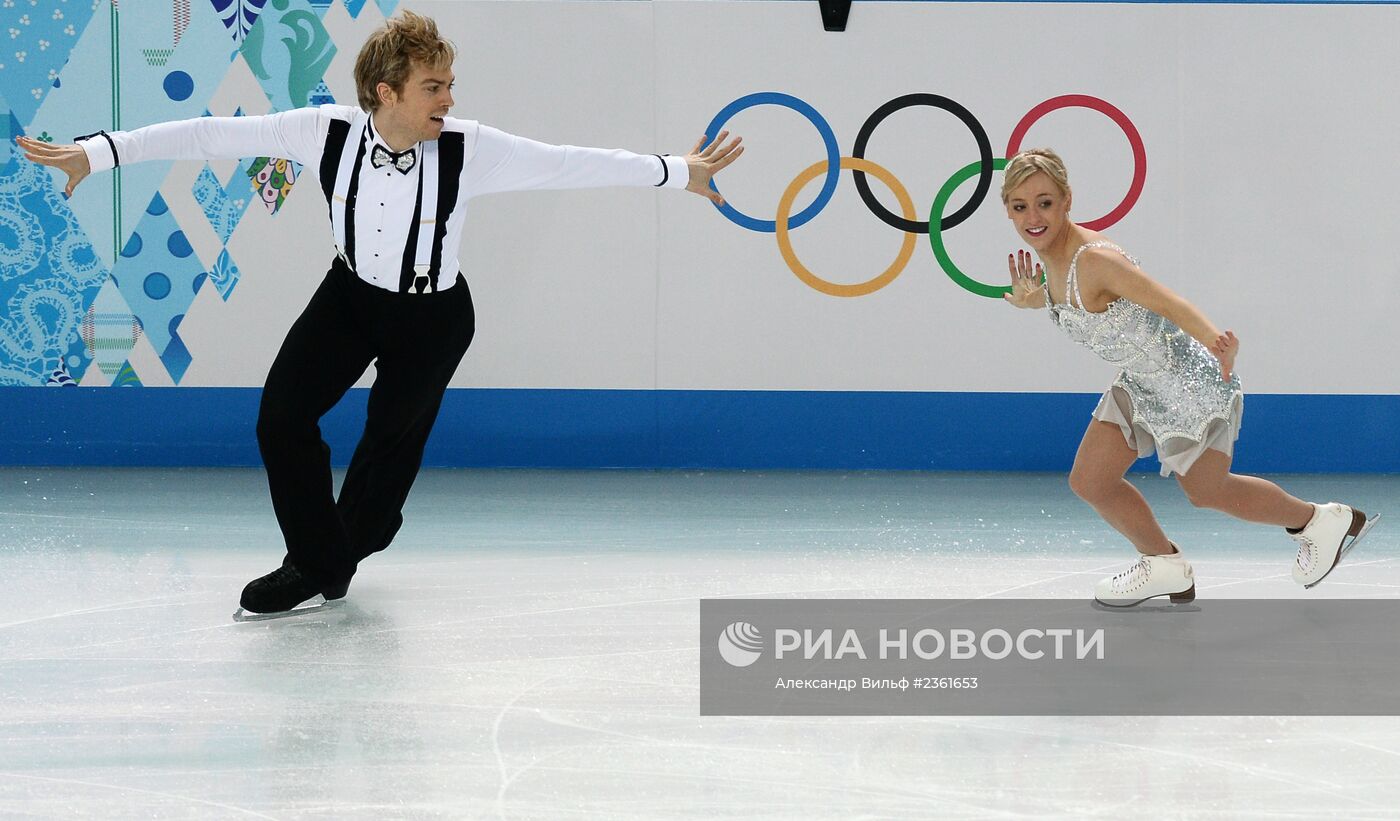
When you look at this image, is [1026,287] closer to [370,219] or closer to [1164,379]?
[1164,379]

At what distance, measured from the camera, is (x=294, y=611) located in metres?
3.47

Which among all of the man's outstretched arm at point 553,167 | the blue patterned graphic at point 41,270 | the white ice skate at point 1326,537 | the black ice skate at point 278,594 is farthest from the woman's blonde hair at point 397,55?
the blue patterned graphic at point 41,270

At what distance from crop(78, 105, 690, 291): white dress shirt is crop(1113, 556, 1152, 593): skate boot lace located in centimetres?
145

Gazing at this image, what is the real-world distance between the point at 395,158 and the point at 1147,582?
200cm

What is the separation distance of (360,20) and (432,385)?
3.18 m

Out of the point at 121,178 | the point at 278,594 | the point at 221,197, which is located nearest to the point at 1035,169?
the point at 278,594

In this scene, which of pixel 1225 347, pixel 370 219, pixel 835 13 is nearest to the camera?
pixel 1225 347

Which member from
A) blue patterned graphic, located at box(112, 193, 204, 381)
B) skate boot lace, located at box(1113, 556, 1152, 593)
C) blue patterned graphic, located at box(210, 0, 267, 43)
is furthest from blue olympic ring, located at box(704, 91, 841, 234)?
skate boot lace, located at box(1113, 556, 1152, 593)

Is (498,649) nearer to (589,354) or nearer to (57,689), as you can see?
(57,689)

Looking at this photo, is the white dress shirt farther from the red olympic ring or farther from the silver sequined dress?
the red olympic ring

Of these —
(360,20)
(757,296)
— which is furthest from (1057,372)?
(360,20)

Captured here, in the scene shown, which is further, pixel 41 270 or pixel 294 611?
pixel 41 270

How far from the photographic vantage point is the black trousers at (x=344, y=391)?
11.0 feet

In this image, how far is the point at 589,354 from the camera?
20.6 ft
